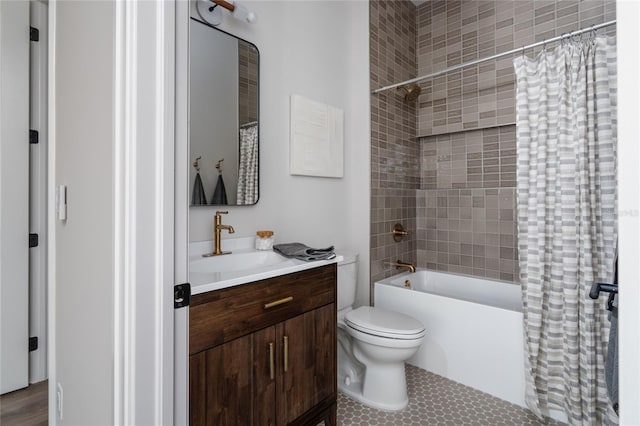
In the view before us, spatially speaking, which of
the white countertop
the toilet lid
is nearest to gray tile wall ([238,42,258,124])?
the white countertop

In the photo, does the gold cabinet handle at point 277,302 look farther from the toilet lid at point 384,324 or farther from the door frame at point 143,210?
the toilet lid at point 384,324

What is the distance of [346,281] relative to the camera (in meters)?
2.21

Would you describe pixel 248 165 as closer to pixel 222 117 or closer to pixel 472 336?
pixel 222 117

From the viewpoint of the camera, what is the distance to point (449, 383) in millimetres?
2164

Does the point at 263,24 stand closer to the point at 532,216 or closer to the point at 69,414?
the point at 532,216

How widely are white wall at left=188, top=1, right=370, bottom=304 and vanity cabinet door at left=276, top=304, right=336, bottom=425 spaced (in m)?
0.64

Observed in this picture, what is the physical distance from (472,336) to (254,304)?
1484mm

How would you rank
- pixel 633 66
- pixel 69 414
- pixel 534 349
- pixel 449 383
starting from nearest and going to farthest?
1. pixel 633 66
2. pixel 69 414
3. pixel 534 349
4. pixel 449 383

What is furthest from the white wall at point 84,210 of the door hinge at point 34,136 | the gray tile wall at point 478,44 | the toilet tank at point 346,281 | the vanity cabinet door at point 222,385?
the gray tile wall at point 478,44

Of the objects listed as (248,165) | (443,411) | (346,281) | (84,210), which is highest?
(248,165)

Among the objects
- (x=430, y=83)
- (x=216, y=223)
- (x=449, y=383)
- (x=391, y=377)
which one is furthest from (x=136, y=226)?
(x=430, y=83)

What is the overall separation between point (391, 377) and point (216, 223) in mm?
1248

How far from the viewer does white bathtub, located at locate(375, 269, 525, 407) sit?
1.98 m

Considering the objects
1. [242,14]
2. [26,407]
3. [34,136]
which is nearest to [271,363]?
[26,407]
